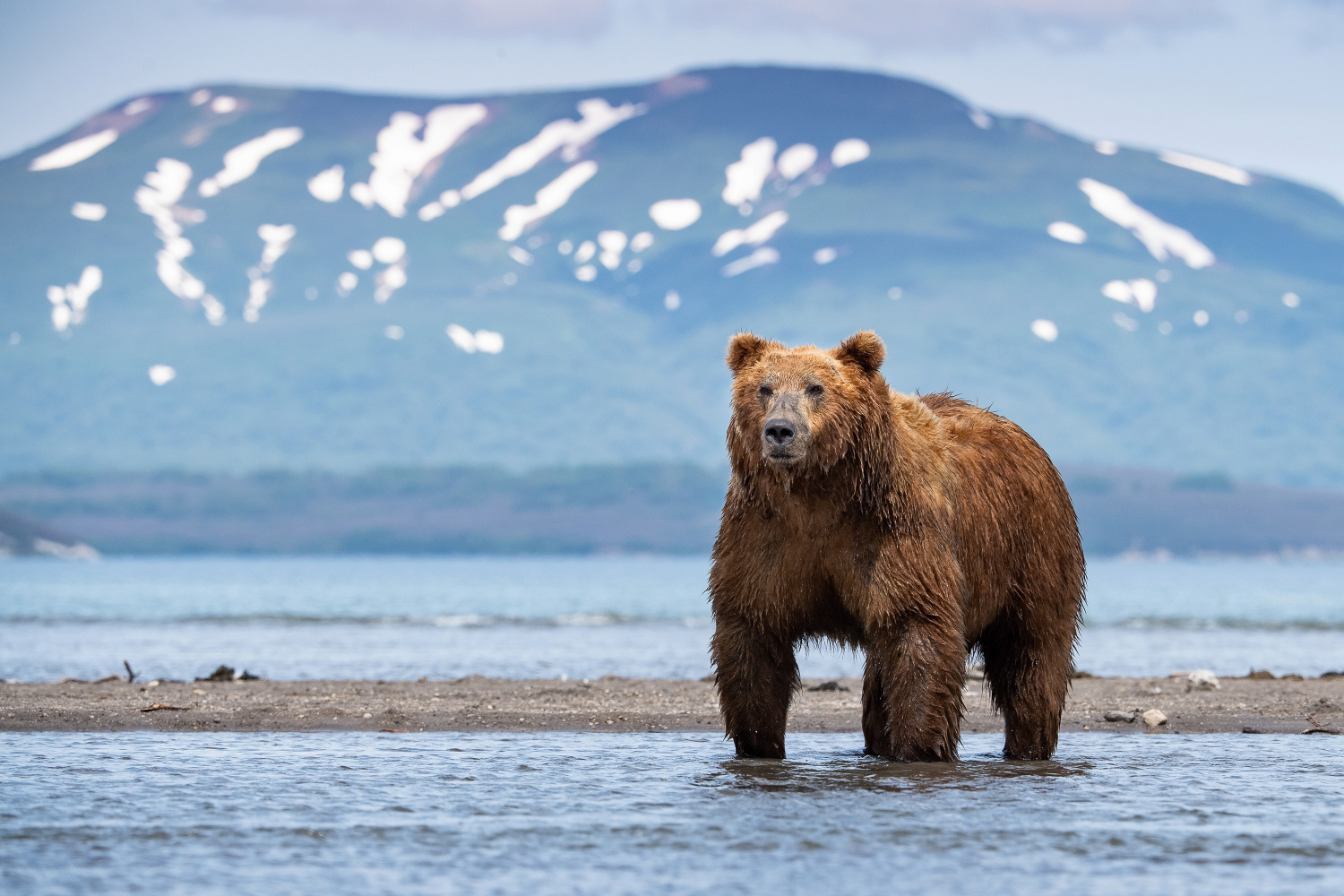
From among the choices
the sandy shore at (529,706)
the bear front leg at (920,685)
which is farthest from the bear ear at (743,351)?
the sandy shore at (529,706)

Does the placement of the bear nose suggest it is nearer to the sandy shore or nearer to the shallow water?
the shallow water

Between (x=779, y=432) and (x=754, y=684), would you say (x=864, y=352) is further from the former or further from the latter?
(x=754, y=684)

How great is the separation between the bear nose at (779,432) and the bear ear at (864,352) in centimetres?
112

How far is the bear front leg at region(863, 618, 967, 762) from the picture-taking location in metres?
11.3

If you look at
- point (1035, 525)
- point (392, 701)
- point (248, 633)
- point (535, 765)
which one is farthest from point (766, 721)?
point (248, 633)

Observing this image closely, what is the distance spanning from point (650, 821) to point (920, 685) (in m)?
2.28

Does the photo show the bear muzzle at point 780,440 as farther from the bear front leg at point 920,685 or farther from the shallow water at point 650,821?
the shallow water at point 650,821

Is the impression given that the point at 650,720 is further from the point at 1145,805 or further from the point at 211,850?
the point at 211,850

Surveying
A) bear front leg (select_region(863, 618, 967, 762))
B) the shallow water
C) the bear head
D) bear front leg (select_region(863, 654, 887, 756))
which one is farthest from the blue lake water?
the bear head

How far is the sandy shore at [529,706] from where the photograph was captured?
1572cm

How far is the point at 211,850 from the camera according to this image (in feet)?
30.2

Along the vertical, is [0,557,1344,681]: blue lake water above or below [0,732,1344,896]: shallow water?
above

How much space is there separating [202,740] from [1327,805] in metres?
8.90

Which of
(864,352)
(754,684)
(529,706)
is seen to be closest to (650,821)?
(754,684)
